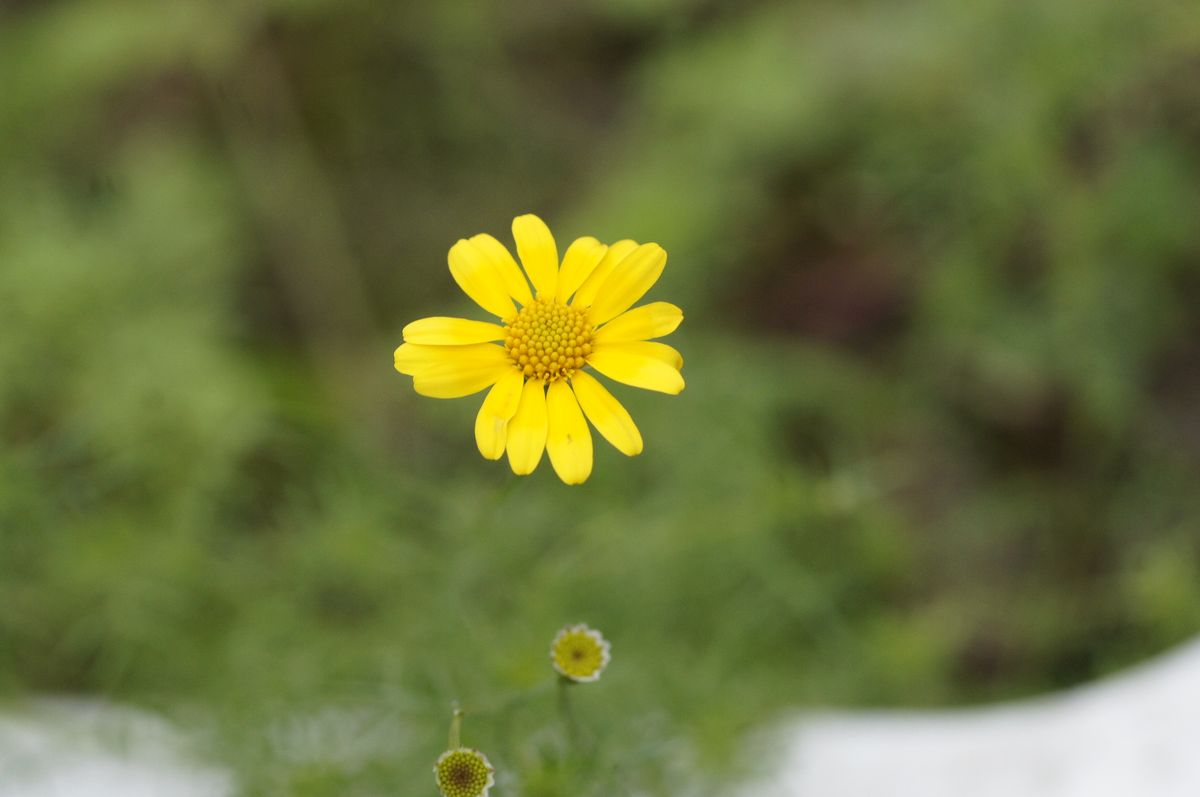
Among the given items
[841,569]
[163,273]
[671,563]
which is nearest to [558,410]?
[671,563]

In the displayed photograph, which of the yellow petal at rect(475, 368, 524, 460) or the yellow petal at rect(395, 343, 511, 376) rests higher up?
the yellow petal at rect(395, 343, 511, 376)

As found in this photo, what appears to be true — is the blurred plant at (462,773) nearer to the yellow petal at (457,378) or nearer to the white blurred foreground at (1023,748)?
the yellow petal at (457,378)

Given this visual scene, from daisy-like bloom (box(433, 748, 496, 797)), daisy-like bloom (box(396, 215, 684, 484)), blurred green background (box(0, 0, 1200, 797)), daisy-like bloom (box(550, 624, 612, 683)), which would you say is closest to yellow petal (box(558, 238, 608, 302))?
daisy-like bloom (box(396, 215, 684, 484))

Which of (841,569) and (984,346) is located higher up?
(984,346)

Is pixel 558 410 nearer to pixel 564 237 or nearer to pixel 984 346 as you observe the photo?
pixel 984 346

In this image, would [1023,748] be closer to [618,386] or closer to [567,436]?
[618,386]

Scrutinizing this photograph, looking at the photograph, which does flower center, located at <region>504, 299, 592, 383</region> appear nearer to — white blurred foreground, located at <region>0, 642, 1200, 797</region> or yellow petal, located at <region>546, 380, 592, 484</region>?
yellow petal, located at <region>546, 380, 592, 484</region>

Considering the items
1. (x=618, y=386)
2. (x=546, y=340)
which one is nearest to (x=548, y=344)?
(x=546, y=340)

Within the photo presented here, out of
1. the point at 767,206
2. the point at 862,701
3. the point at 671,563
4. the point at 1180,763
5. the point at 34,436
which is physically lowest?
the point at 1180,763
